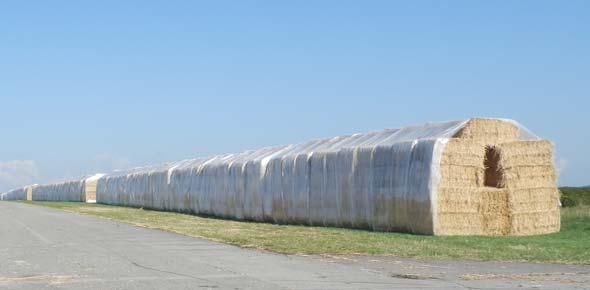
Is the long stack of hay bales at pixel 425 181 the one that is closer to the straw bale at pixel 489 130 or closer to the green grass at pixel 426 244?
the straw bale at pixel 489 130

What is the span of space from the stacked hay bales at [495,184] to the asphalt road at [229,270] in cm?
657

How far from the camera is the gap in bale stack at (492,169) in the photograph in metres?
22.1

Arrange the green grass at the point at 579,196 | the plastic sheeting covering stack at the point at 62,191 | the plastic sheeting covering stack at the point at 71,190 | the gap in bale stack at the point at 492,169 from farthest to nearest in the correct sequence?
the plastic sheeting covering stack at the point at 62,191 < the plastic sheeting covering stack at the point at 71,190 < the green grass at the point at 579,196 < the gap in bale stack at the point at 492,169

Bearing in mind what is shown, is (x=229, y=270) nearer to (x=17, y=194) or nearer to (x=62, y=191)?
(x=62, y=191)

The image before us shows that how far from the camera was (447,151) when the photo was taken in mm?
21219

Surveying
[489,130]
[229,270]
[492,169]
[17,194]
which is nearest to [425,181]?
[492,169]

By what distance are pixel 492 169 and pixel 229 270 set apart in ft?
39.0

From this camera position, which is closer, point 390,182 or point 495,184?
point 495,184

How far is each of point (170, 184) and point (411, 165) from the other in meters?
24.1

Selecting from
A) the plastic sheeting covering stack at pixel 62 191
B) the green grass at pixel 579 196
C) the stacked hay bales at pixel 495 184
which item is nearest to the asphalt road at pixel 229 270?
the stacked hay bales at pixel 495 184

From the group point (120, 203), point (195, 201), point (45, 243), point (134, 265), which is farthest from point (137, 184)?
point (134, 265)

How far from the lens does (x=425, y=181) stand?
68.8 feet

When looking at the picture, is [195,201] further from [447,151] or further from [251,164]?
[447,151]

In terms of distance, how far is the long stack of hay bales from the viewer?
21.1 meters
